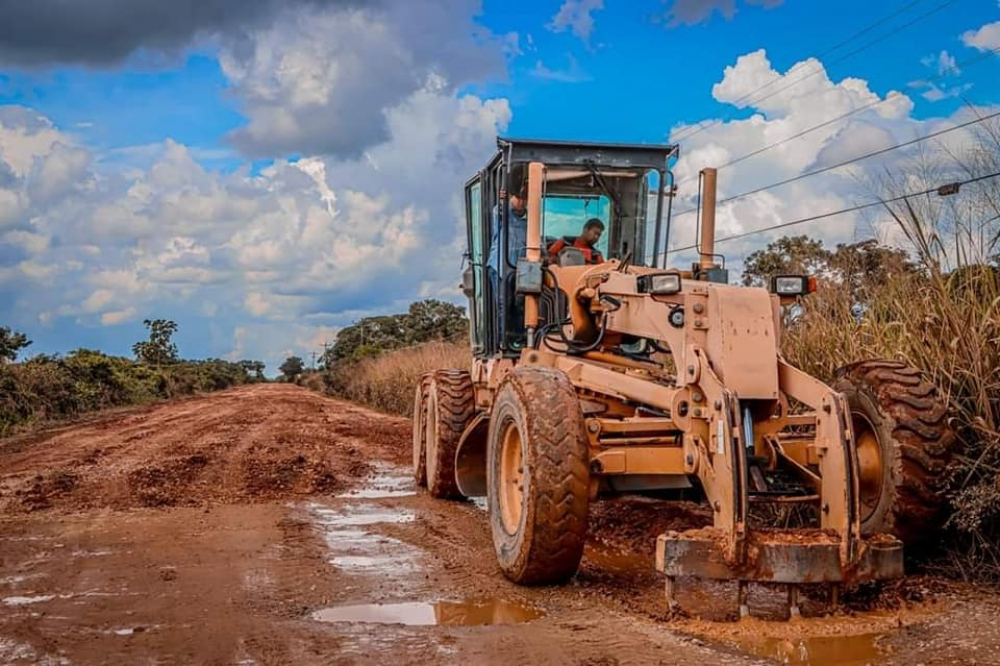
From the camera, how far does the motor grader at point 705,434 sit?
5156 mm

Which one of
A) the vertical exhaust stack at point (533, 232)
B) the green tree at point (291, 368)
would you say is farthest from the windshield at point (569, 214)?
the green tree at point (291, 368)

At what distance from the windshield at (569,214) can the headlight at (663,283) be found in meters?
2.80

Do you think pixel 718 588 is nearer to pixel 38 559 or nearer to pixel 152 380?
pixel 38 559

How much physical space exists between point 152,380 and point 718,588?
39.2 meters

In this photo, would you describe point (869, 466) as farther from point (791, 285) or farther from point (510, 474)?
point (510, 474)

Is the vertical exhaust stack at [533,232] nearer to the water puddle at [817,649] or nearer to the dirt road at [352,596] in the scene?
the dirt road at [352,596]

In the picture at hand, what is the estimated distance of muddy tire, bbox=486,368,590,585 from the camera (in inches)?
229

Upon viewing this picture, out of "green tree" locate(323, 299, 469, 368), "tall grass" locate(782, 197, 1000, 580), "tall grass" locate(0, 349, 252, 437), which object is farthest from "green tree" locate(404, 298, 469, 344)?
"tall grass" locate(782, 197, 1000, 580)

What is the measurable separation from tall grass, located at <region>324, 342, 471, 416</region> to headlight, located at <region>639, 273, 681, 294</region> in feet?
44.8

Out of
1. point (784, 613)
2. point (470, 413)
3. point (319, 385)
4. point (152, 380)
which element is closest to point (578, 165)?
point (470, 413)

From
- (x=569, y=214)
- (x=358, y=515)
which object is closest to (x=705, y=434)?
(x=569, y=214)

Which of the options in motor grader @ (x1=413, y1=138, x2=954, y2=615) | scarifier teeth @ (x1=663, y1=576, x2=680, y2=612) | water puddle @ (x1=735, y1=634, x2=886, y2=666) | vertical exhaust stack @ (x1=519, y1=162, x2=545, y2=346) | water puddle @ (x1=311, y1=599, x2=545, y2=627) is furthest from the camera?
vertical exhaust stack @ (x1=519, y1=162, x2=545, y2=346)

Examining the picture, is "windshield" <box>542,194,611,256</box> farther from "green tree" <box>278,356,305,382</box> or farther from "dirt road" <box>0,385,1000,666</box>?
"green tree" <box>278,356,305,382</box>

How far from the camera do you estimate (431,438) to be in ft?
34.9
